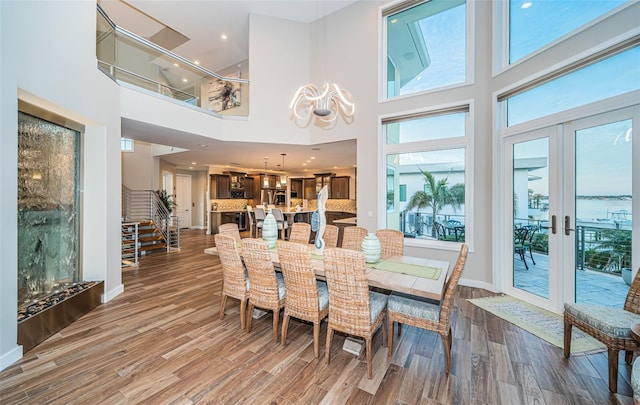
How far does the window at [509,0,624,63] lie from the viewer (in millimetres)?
→ 2705

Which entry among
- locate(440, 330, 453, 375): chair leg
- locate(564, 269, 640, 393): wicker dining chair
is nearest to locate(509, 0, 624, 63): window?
locate(564, 269, 640, 393): wicker dining chair

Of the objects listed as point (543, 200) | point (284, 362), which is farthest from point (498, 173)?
point (284, 362)

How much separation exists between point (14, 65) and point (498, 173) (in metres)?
5.45

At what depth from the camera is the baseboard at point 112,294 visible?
336 cm

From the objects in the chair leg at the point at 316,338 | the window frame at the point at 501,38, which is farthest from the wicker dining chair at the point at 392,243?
the window frame at the point at 501,38

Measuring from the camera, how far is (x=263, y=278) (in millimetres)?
2457

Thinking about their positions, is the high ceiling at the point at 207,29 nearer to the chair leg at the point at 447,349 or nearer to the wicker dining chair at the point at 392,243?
the wicker dining chair at the point at 392,243

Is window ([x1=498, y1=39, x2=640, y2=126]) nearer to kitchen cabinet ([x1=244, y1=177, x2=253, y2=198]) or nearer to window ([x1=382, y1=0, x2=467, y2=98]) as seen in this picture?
window ([x1=382, y1=0, x2=467, y2=98])

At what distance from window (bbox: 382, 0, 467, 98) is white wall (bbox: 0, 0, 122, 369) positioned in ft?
14.3

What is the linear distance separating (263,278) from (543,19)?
4.59m

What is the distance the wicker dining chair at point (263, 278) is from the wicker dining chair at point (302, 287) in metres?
0.16

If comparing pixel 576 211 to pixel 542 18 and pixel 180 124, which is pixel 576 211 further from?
pixel 180 124

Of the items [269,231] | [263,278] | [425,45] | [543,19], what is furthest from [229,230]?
[543,19]

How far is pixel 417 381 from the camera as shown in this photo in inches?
76.7
